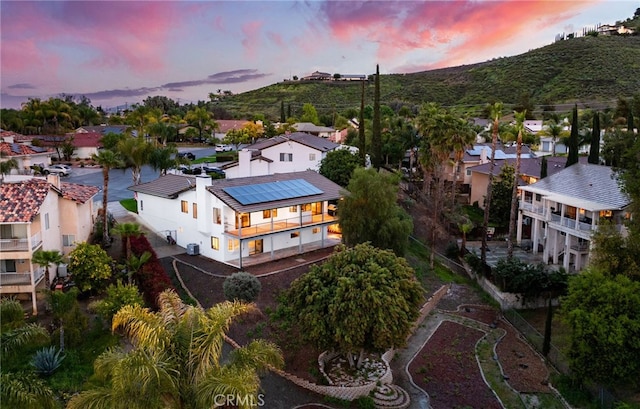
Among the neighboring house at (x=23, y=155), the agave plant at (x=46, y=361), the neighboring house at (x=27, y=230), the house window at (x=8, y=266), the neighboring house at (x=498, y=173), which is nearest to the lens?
the agave plant at (x=46, y=361)

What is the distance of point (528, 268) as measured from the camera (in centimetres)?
3475

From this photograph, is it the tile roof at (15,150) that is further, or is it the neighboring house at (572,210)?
the tile roof at (15,150)

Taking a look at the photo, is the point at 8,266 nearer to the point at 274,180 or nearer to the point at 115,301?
the point at 115,301

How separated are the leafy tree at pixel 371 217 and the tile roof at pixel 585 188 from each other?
13.5 metres

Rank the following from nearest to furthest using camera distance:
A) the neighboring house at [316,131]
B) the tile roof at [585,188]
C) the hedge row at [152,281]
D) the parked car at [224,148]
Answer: the hedge row at [152,281] < the tile roof at [585,188] < the parked car at [224,148] < the neighboring house at [316,131]

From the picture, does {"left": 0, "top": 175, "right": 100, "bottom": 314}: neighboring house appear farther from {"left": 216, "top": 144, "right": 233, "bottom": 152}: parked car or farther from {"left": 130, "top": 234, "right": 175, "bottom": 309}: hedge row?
{"left": 216, "top": 144, "right": 233, "bottom": 152}: parked car

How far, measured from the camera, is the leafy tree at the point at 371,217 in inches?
1366

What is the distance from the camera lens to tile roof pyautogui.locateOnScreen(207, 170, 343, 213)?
33.5 m

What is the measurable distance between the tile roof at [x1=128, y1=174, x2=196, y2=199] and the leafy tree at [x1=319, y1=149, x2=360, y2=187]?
15.9 meters

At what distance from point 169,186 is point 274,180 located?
26.7 feet

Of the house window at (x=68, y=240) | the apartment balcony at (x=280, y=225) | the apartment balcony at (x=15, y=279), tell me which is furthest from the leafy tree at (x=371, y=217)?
the apartment balcony at (x=15, y=279)

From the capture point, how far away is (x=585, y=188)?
39.3 meters

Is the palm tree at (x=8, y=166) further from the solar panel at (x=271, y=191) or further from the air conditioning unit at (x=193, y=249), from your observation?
the solar panel at (x=271, y=191)

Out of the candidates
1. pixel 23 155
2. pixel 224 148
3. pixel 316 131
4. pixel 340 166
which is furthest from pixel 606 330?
pixel 316 131
